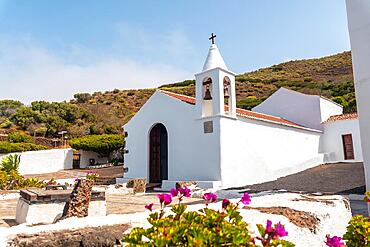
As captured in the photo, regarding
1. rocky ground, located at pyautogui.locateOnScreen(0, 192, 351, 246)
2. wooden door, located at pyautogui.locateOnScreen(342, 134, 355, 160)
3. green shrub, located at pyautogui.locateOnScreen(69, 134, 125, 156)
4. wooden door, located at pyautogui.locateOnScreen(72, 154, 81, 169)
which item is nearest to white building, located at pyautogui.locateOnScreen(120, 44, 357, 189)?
wooden door, located at pyautogui.locateOnScreen(342, 134, 355, 160)

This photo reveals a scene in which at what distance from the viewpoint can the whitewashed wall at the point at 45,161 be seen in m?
26.8

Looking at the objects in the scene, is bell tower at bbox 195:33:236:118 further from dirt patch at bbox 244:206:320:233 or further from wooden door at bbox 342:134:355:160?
wooden door at bbox 342:134:355:160

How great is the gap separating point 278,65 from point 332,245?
66321 millimetres

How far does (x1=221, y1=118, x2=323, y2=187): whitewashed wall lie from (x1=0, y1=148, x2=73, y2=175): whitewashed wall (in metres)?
22.1

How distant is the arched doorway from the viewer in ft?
46.9

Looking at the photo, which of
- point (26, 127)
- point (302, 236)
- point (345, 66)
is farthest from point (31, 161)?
point (345, 66)

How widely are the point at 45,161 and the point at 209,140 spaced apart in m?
→ 22.0

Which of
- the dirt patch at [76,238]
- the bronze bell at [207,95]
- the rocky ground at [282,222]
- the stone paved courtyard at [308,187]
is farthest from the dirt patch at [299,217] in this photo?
the bronze bell at [207,95]

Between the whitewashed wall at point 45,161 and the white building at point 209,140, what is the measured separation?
647 inches

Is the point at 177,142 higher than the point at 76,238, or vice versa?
the point at 177,142

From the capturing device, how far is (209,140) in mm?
12133

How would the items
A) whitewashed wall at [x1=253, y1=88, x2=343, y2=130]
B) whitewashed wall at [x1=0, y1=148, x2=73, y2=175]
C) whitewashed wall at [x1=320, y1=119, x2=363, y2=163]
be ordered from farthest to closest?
whitewashed wall at [x1=0, y1=148, x2=73, y2=175] → whitewashed wall at [x1=253, y1=88, x2=343, y2=130] → whitewashed wall at [x1=320, y1=119, x2=363, y2=163]

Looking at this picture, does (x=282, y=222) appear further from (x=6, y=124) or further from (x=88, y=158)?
(x=6, y=124)

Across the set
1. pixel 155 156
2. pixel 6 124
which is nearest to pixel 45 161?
pixel 6 124
